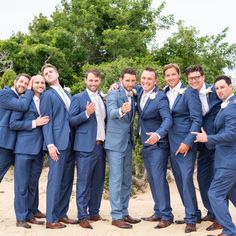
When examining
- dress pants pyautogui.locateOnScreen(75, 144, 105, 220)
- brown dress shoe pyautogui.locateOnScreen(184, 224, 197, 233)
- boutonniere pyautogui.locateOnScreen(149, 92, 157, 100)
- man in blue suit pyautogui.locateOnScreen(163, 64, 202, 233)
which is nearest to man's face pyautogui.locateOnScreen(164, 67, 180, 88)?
man in blue suit pyautogui.locateOnScreen(163, 64, 202, 233)

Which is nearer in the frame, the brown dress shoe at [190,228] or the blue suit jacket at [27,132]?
the brown dress shoe at [190,228]

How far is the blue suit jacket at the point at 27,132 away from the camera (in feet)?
20.8

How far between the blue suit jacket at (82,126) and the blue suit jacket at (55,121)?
0.42ft

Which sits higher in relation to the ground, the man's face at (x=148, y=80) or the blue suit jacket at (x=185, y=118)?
the man's face at (x=148, y=80)

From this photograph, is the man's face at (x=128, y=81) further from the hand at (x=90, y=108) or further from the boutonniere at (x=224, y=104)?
the boutonniere at (x=224, y=104)

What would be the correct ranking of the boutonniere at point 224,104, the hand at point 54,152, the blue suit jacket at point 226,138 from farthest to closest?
the hand at point 54,152 → the boutonniere at point 224,104 → the blue suit jacket at point 226,138

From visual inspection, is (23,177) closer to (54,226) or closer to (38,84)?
(54,226)

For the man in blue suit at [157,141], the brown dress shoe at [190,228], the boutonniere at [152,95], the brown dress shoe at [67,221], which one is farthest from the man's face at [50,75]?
the brown dress shoe at [190,228]

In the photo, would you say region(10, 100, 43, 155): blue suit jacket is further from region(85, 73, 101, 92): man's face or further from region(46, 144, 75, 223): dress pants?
region(85, 73, 101, 92): man's face

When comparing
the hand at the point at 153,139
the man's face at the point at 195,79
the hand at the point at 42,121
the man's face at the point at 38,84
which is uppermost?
the man's face at the point at 195,79

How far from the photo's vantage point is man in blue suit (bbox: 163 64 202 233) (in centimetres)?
616

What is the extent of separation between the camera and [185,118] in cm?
633

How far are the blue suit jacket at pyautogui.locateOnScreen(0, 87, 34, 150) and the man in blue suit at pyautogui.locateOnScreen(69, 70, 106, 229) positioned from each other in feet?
2.17

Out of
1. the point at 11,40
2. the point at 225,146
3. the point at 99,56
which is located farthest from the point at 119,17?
the point at 225,146
